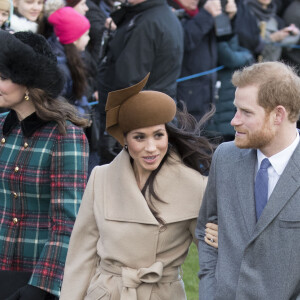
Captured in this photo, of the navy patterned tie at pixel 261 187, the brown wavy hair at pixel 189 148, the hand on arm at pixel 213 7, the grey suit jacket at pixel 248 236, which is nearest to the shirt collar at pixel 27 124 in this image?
the brown wavy hair at pixel 189 148

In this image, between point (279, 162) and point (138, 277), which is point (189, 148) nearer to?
point (138, 277)

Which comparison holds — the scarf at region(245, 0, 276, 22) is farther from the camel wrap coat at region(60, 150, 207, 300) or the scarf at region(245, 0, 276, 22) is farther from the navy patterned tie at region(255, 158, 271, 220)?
the navy patterned tie at region(255, 158, 271, 220)

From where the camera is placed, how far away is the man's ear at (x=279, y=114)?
3.49 m

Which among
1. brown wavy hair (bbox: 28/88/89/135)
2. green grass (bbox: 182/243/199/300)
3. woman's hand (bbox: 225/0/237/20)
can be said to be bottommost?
green grass (bbox: 182/243/199/300)

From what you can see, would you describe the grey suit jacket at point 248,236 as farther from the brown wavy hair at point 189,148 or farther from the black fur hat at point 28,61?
the black fur hat at point 28,61

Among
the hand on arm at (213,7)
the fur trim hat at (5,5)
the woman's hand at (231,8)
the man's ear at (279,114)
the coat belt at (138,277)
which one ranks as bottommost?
the woman's hand at (231,8)

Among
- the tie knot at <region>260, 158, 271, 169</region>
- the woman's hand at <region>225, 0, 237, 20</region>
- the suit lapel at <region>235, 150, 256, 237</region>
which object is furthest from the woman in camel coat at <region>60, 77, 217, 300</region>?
the woman's hand at <region>225, 0, 237, 20</region>

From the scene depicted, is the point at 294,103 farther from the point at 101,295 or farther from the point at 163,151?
the point at 101,295

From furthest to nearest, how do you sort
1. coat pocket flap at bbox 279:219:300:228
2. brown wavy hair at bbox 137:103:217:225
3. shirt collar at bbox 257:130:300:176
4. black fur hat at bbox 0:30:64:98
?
black fur hat at bbox 0:30:64:98 < brown wavy hair at bbox 137:103:217:225 < shirt collar at bbox 257:130:300:176 < coat pocket flap at bbox 279:219:300:228

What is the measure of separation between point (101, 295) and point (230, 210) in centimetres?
92

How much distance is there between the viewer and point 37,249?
448cm

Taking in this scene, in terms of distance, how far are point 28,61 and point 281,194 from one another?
173 centimetres

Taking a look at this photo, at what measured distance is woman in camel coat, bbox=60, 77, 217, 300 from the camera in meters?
→ 4.15

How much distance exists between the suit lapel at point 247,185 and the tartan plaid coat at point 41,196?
3.53 ft
